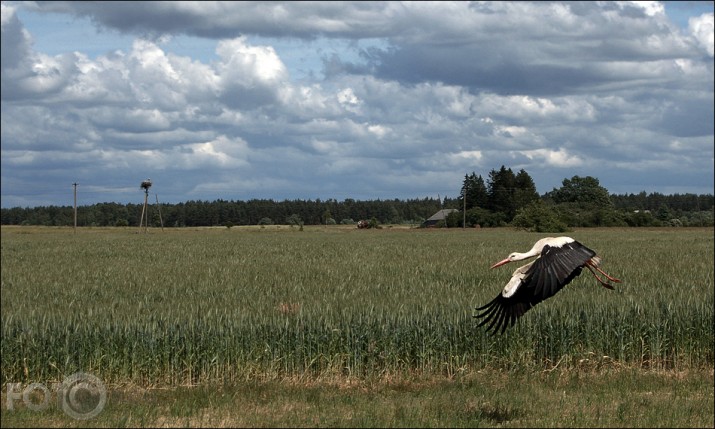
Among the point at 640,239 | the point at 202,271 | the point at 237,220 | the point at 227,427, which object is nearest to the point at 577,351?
the point at 227,427

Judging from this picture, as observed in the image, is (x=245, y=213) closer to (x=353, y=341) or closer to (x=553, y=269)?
(x=353, y=341)

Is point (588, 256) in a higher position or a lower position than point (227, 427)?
higher

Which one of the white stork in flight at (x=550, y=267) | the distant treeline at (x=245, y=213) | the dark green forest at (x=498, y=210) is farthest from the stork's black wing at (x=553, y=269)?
the distant treeline at (x=245, y=213)

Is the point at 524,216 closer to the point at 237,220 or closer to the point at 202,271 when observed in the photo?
the point at 237,220

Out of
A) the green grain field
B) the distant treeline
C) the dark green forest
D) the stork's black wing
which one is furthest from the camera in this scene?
the distant treeline

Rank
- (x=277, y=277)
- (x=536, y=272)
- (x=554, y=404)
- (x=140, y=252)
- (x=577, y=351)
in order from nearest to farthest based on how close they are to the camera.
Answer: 1. (x=536, y=272)
2. (x=554, y=404)
3. (x=577, y=351)
4. (x=277, y=277)
5. (x=140, y=252)

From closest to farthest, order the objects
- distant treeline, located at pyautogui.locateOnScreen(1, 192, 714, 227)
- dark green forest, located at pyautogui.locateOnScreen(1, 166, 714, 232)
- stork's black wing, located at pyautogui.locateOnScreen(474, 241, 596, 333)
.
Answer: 1. stork's black wing, located at pyautogui.locateOnScreen(474, 241, 596, 333)
2. dark green forest, located at pyautogui.locateOnScreen(1, 166, 714, 232)
3. distant treeline, located at pyautogui.locateOnScreen(1, 192, 714, 227)

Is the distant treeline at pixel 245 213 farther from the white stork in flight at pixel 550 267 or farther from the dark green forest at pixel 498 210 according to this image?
the white stork in flight at pixel 550 267

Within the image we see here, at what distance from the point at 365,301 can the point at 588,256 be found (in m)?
9.31

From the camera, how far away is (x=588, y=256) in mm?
6684

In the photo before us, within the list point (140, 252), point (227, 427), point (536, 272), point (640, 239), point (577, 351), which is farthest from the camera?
point (640, 239)

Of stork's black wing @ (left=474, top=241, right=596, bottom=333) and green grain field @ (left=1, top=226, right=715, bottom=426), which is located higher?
stork's black wing @ (left=474, top=241, right=596, bottom=333)

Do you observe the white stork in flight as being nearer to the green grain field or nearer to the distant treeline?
the green grain field

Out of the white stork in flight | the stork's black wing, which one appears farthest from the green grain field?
the stork's black wing
